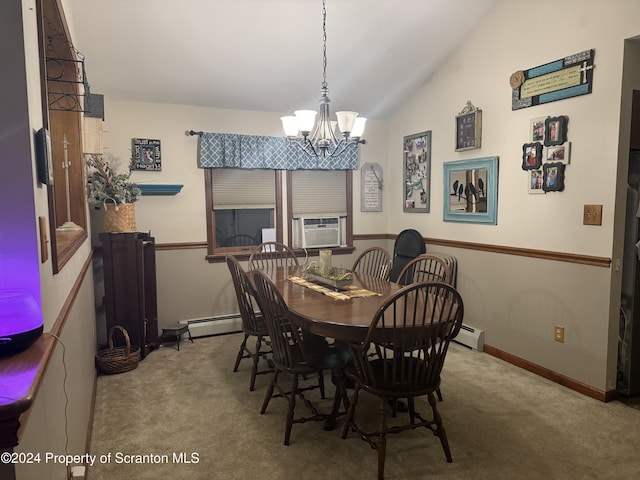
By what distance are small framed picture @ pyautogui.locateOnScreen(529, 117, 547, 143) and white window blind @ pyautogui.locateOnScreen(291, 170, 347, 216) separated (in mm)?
2180

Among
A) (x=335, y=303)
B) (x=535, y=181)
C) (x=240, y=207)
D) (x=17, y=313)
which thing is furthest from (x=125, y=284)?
(x=535, y=181)

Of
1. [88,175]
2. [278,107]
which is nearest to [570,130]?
[278,107]

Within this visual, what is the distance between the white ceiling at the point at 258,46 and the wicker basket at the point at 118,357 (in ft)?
7.24

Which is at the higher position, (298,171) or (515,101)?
(515,101)

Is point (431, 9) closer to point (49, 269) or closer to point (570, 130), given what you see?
point (570, 130)

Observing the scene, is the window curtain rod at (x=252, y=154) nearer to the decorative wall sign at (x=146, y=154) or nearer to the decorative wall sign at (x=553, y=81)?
the decorative wall sign at (x=146, y=154)

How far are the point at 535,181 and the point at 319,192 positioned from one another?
2318 mm

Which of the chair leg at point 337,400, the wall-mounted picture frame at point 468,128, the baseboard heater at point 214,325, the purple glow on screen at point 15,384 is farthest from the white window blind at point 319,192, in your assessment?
the purple glow on screen at point 15,384

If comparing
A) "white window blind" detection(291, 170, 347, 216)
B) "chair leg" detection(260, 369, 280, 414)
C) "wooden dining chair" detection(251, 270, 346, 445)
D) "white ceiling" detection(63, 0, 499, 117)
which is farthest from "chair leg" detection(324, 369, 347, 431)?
"white ceiling" detection(63, 0, 499, 117)

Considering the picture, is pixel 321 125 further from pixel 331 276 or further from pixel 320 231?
pixel 320 231

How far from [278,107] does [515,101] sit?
2289mm

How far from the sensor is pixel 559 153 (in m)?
3.16

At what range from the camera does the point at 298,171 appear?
484 centimetres

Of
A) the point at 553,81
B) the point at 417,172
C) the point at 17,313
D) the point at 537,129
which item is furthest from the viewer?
the point at 417,172
